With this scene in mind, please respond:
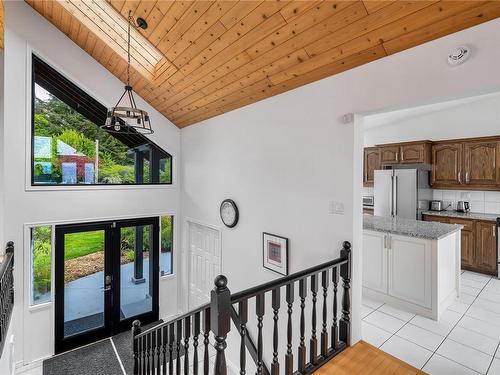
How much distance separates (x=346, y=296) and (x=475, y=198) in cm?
505

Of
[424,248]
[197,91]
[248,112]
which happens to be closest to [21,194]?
[197,91]

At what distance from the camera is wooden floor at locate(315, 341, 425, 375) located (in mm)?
2041

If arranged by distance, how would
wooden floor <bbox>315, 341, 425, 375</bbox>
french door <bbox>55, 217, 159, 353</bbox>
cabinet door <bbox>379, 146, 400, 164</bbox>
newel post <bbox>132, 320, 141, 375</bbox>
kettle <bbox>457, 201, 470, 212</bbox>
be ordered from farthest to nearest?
1. cabinet door <bbox>379, 146, 400, 164</bbox>
2. kettle <bbox>457, 201, 470, 212</bbox>
3. french door <bbox>55, 217, 159, 353</bbox>
4. newel post <bbox>132, 320, 141, 375</bbox>
5. wooden floor <bbox>315, 341, 425, 375</bbox>

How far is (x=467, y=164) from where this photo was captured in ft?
17.6

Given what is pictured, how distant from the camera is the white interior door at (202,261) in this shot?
14.8 feet

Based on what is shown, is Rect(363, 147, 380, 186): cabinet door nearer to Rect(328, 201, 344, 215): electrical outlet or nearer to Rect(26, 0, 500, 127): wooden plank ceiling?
Rect(26, 0, 500, 127): wooden plank ceiling

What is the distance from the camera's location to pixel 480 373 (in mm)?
2477

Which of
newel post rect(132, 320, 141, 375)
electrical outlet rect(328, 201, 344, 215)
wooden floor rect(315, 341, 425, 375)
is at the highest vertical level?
electrical outlet rect(328, 201, 344, 215)

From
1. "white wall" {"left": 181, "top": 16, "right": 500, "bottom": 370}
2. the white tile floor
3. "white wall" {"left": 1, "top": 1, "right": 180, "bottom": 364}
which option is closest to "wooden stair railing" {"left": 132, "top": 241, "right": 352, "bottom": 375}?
"white wall" {"left": 181, "top": 16, "right": 500, "bottom": 370}

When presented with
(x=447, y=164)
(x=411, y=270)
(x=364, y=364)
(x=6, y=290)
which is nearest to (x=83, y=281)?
(x=6, y=290)

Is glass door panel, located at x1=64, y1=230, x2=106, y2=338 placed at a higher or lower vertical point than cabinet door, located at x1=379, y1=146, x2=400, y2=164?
lower

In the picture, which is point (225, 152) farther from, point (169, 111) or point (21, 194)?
point (21, 194)

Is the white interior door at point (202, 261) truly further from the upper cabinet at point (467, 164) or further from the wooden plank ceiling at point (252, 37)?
the upper cabinet at point (467, 164)

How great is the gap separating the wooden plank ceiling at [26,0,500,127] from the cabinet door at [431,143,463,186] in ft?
15.1
